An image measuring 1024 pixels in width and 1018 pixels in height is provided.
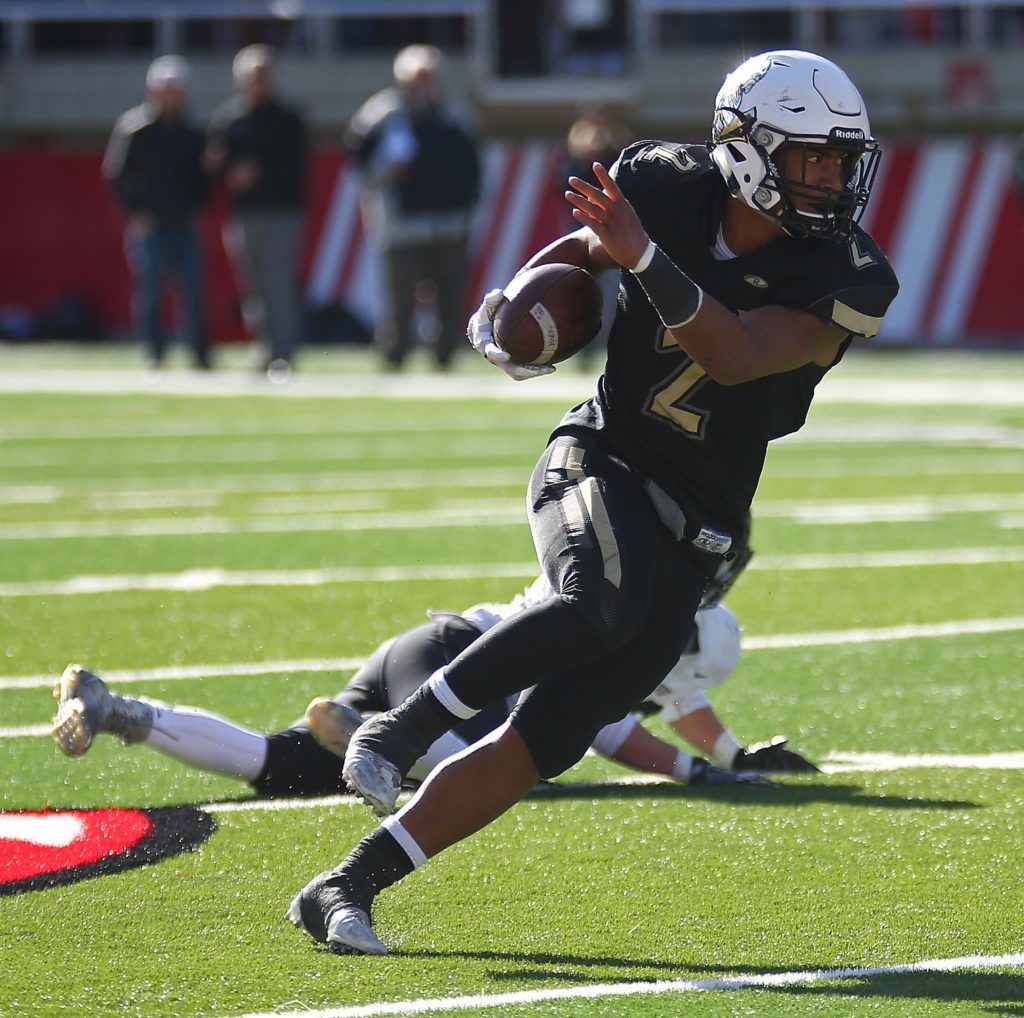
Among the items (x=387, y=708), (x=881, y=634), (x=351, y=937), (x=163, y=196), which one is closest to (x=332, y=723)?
(x=387, y=708)

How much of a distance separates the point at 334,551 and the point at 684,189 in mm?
4018

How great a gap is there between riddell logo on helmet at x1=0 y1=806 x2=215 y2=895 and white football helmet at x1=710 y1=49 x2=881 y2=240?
160cm

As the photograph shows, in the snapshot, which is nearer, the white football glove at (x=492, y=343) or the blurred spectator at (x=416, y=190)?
the white football glove at (x=492, y=343)

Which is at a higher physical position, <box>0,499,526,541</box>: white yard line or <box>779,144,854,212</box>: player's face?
<box>779,144,854,212</box>: player's face

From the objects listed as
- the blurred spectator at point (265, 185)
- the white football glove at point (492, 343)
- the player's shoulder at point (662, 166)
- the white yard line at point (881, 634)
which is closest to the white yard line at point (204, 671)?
the white yard line at point (881, 634)

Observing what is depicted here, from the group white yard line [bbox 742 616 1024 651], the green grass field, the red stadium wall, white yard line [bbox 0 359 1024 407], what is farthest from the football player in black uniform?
the red stadium wall

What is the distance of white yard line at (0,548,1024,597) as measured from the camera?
6871 mm

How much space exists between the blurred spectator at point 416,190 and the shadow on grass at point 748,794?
11086 millimetres

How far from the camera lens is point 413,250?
15.6m

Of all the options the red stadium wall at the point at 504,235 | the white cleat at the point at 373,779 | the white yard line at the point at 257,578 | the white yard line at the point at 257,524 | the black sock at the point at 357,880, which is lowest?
the red stadium wall at the point at 504,235

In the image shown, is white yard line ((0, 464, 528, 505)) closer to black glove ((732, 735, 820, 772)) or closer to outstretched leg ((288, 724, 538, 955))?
black glove ((732, 735, 820, 772))

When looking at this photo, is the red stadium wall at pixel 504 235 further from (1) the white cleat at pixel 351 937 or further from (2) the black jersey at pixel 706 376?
(1) the white cleat at pixel 351 937

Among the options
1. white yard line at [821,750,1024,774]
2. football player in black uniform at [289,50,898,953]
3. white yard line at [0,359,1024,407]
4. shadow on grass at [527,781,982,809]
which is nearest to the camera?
football player in black uniform at [289,50,898,953]

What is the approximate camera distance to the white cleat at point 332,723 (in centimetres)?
399
